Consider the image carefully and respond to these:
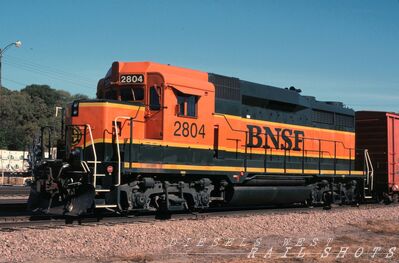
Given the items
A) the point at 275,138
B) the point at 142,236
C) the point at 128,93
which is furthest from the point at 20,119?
the point at 142,236

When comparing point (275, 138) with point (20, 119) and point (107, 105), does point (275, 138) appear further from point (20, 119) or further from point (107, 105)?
point (20, 119)

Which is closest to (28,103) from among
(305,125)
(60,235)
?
(305,125)

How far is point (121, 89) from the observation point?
13.4 meters

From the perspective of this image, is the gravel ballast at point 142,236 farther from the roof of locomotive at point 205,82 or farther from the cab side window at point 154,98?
the roof of locomotive at point 205,82

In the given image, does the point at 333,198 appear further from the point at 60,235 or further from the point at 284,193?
the point at 60,235

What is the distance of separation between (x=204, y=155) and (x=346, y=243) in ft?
17.1

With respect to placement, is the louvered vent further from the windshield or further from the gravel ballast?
the gravel ballast

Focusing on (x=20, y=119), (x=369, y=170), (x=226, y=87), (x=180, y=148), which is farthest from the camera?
(x=20, y=119)

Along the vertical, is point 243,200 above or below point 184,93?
below

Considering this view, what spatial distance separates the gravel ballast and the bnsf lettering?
320 centimetres

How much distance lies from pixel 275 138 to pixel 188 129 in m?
4.32

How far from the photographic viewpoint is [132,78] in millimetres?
13352

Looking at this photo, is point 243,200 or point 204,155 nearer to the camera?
point 204,155

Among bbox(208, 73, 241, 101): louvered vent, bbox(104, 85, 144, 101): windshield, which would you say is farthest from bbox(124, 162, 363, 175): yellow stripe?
bbox(208, 73, 241, 101): louvered vent
